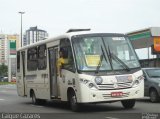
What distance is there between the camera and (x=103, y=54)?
646 inches

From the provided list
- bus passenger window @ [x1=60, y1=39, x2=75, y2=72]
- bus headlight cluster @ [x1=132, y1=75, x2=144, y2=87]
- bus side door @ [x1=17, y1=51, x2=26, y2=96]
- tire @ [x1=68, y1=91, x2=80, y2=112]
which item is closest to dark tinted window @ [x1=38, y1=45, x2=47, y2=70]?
bus passenger window @ [x1=60, y1=39, x2=75, y2=72]

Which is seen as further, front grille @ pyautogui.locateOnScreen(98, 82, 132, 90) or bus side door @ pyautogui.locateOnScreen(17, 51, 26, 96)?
bus side door @ pyautogui.locateOnScreen(17, 51, 26, 96)

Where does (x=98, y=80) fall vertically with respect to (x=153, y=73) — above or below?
below

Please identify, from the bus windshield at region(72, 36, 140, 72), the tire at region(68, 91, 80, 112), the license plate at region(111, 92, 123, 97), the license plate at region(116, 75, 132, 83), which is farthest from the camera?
the tire at region(68, 91, 80, 112)

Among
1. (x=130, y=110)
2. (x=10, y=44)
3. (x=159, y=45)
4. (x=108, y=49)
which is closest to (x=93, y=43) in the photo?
(x=108, y=49)

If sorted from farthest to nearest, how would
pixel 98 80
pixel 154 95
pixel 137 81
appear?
pixel 154 95 → pixel 137 81 → pixel 98 80

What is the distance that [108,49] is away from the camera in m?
16.6

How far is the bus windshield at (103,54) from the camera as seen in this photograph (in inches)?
638

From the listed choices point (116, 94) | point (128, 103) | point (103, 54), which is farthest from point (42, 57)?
point (116, 94)

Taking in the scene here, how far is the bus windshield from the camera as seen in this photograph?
638 inches

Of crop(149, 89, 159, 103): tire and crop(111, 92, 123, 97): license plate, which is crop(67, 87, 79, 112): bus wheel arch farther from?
crop(149, 89, 159, 103): tire

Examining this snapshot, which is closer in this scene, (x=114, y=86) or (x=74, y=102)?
(x=114, y=86)

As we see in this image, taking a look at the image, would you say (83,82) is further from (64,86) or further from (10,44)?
(10,44)

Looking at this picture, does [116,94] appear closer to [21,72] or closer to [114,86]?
[114,86]
